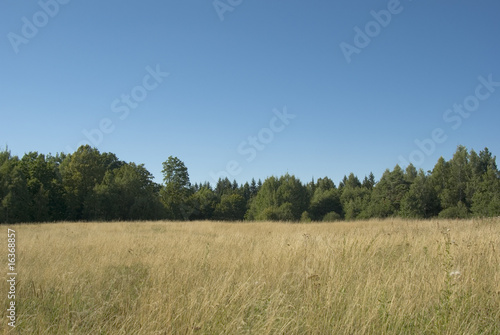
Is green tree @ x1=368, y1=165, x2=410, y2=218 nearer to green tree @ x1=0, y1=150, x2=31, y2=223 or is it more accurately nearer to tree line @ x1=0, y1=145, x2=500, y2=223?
tree line @ x1=0, y1=145, x2=500, y2=223

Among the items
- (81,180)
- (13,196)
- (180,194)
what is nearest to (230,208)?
(180,194)

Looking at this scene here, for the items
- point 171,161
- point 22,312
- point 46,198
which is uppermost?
point 171,161

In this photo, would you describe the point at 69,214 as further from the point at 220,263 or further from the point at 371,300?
the point at 371,300

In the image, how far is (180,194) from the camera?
2008 inches

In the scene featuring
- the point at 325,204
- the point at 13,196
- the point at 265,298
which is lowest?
the point at 265,298

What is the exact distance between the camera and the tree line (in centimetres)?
3462

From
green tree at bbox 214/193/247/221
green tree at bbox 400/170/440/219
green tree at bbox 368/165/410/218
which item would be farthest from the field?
green tree at bbox 214/193/247/221

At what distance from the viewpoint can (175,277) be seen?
13.5 feet

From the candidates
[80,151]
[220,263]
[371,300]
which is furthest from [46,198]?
[371,300]

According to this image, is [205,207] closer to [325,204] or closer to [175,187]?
[175,187]

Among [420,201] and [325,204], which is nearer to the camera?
[420,201]

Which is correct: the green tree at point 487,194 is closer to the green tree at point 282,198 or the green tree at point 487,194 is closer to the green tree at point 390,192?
the green tree at point 390,192

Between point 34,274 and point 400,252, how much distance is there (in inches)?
248

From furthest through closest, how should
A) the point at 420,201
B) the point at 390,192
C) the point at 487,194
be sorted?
the point at 390,192
the point at 420,201
the point at 487,194
